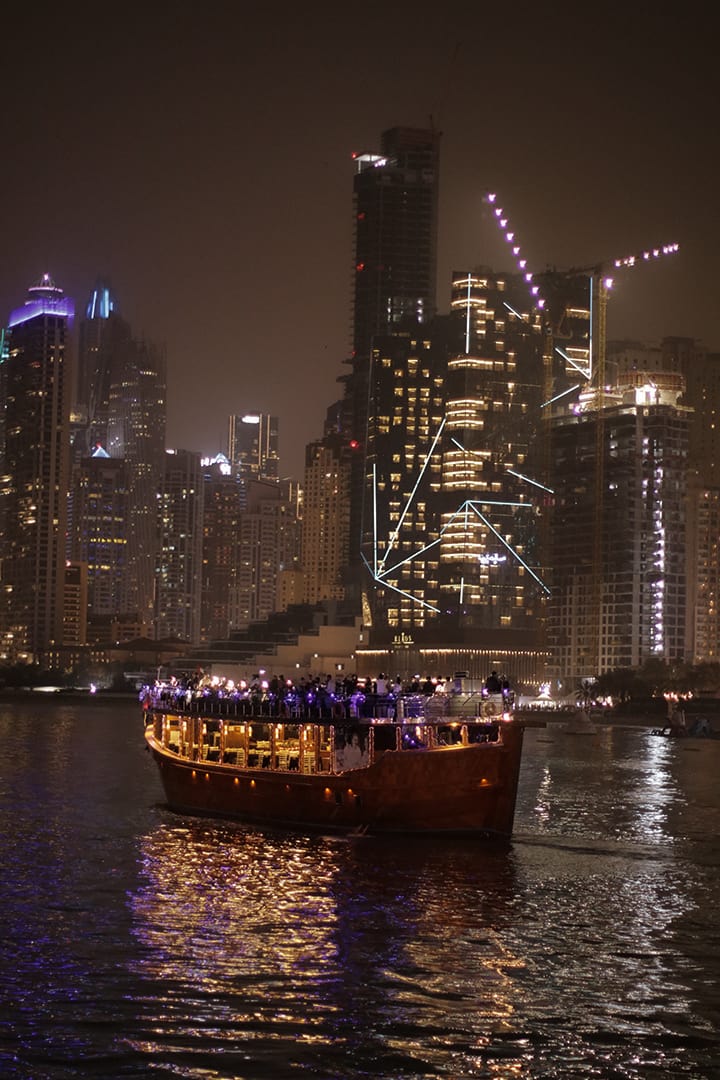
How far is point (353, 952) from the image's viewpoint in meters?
34.7

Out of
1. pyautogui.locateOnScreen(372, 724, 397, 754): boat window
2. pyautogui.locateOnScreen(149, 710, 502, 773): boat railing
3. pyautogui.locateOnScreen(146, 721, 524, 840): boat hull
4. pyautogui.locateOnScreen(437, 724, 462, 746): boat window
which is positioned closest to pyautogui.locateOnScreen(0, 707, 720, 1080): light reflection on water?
pyautogui.locateOnScreen(146, 721, 524, 840): boat hull

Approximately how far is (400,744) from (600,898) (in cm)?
1166

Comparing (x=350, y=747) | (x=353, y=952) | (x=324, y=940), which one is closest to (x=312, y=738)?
(x=350, y=747)

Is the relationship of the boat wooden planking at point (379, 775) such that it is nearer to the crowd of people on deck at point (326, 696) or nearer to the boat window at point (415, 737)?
the boat window at point (415, 737)

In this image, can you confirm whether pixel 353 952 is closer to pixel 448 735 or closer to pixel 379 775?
pixel 379 775

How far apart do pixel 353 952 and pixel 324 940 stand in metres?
1.46

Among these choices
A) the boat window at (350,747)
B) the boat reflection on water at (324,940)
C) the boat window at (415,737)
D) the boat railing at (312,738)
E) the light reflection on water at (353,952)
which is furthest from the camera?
the boat window at (350,747)

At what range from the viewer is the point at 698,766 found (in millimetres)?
108562

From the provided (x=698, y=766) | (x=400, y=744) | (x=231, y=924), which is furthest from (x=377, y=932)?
(x=698, y=766)

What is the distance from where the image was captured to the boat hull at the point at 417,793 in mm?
51000

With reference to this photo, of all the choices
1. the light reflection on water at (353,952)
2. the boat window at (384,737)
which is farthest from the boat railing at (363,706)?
the light reflection on water at (353,952)

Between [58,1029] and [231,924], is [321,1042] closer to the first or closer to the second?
[58,1029]

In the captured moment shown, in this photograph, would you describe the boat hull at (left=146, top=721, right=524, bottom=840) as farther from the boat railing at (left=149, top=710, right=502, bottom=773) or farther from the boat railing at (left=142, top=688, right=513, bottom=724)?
the boat railing at (left=142, top=688, right=513, bottom=724)

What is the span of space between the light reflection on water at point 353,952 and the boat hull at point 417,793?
92 cm
